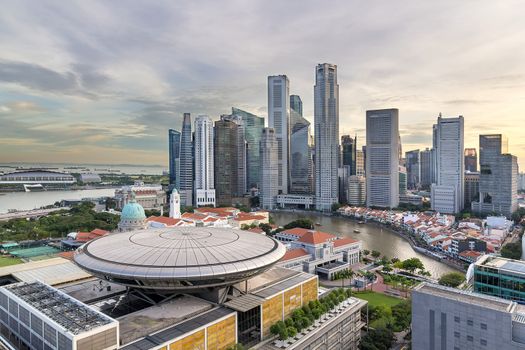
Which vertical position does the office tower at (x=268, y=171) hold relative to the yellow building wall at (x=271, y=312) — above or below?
above

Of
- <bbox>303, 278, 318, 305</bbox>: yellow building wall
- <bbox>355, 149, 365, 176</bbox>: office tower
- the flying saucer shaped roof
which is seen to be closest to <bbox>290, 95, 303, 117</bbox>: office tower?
<bbox>355, 149, 365, 176</bbox>: office tower

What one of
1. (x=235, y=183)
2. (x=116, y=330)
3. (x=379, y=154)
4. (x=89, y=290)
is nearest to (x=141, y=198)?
(x=235, y=183)

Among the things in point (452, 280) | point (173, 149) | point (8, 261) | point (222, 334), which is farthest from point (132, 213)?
point (173, 149)

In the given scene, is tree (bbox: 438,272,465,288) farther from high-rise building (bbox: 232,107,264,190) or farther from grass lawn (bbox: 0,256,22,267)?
high-rise building (bbox: 232,107,264,190)

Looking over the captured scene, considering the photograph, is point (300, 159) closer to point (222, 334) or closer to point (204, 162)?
point (204, 162)

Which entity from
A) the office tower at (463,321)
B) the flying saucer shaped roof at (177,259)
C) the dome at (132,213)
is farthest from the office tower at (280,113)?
the office tower at (463,321)

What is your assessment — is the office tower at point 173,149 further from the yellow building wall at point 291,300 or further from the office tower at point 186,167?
the yellow building wall at point 291,300
